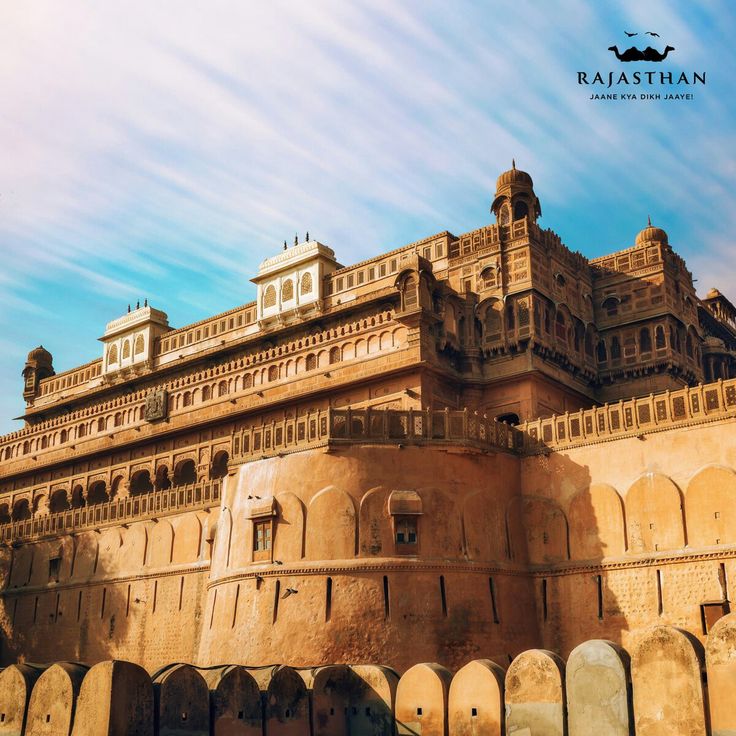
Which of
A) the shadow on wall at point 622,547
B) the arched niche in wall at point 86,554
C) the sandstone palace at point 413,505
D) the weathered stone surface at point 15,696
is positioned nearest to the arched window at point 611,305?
the sandstone palace at point 413,505

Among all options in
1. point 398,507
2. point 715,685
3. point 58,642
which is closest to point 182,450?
point 58,642

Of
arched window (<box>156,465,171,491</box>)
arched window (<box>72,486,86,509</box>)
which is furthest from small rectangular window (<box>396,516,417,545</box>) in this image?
arched window (<box>72,486,86,509</box>)

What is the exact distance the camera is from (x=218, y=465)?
44.3 meters

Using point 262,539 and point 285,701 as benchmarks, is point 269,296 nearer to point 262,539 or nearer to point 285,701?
point 262,539

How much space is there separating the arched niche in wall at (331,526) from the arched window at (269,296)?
2204 cm

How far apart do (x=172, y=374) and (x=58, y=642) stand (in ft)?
55.1

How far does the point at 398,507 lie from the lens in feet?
89.1

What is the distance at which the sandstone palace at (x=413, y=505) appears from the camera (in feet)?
64.5

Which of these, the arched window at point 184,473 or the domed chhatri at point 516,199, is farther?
the arched window at point 184,473

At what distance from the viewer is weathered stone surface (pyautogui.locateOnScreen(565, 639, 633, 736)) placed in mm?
17281

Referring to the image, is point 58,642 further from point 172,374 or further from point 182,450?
point 172,374

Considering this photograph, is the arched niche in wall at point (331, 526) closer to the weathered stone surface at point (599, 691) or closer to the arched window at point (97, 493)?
the weathered stone surface at point (599, 691)

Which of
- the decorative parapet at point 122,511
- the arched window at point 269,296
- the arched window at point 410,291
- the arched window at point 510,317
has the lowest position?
the decorative parapet at point 122,511

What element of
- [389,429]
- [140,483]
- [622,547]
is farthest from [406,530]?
[140,483]
